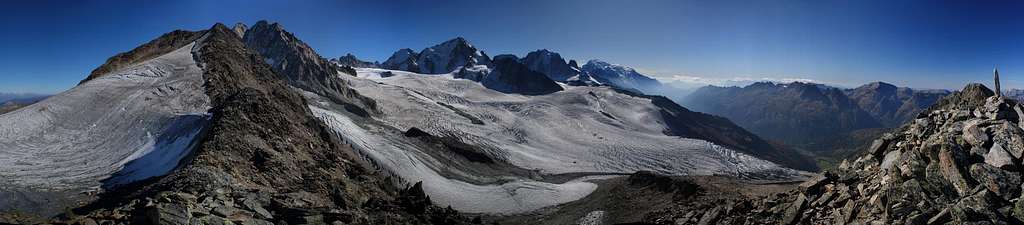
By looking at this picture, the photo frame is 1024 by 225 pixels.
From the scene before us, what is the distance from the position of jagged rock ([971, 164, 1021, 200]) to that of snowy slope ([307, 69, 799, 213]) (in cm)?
4058

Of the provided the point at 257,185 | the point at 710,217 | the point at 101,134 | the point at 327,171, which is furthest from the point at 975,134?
the point at 101,134

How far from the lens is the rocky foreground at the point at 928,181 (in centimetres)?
2022

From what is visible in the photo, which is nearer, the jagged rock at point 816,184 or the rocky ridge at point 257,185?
the rocky ridge at point 257,185

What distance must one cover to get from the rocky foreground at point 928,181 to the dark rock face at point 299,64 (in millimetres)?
103480

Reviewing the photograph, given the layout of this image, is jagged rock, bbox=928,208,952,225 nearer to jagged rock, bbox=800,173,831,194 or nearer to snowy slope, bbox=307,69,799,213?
jagged rock, bbox=800,173,831,194

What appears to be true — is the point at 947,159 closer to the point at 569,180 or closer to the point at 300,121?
the point at 300,121

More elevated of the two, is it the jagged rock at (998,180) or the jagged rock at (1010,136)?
the jagged rock at (1010,136)

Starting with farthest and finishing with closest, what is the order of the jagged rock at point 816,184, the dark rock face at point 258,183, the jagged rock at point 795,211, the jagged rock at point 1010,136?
1. the jagged rock at point 816,184
2. the jagged rock at point 795,211
3. the jagged rock at point 1010,136
4. the dark rock face at point 258,183

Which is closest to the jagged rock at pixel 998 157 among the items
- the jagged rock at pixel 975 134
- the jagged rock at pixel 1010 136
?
the jagged rock at pixel 1010 136

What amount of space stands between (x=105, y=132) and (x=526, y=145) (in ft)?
294

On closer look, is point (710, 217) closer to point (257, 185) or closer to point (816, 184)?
point (816, 184)

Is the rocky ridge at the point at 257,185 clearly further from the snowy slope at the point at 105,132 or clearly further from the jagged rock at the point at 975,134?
the jagged rock at the point at 975,134

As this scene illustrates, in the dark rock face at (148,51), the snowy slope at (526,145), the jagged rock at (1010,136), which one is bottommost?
the snowy slope at (526,145)

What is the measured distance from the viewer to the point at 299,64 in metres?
148
